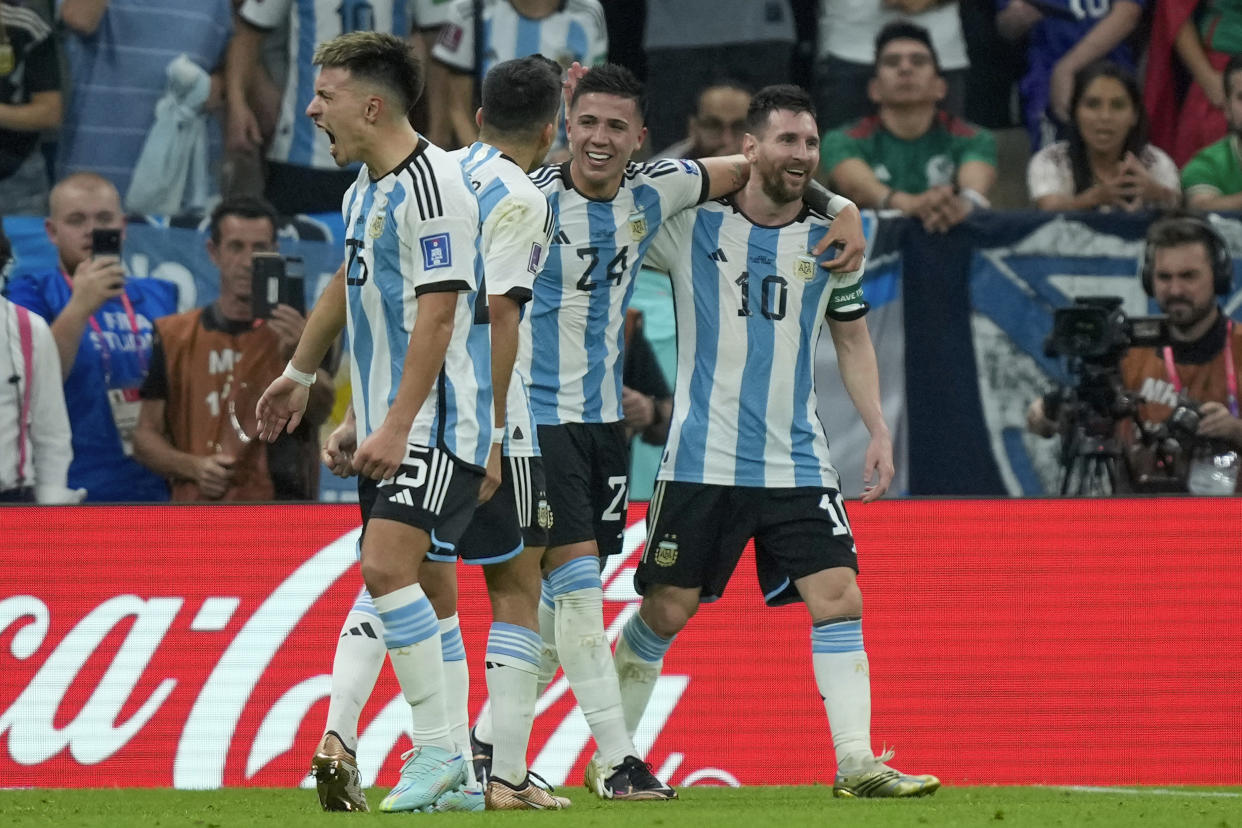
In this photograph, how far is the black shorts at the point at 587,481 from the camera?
525cm

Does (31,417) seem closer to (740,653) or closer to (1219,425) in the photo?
(740,653)

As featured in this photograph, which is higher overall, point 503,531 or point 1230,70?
point 1230,70

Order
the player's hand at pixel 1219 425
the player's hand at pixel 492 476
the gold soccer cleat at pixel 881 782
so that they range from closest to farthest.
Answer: the player's hand at pixel 492 476 → the gold soccer cleat at pixel 881 782 → the player's hand at pixel 1219 425

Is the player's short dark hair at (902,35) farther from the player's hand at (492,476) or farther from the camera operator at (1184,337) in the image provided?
the player's hand at (492,476)

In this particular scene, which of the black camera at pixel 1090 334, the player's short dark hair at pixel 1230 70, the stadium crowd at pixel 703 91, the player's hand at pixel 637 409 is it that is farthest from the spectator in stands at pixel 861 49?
the player's hand at pixel 637 409

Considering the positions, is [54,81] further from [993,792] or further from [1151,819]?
[1151,819]

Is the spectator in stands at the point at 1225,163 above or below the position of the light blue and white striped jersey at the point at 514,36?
below

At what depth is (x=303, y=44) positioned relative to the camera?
349 inches

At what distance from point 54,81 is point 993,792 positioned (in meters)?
5.80

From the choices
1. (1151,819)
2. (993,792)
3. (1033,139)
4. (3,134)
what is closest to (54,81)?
(3,134)

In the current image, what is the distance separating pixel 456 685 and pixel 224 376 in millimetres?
3687

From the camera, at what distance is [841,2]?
919 centimetres

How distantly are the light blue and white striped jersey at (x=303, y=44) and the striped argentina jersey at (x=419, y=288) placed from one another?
4535 millimetres

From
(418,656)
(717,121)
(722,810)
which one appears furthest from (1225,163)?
(418,656)
